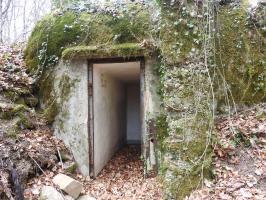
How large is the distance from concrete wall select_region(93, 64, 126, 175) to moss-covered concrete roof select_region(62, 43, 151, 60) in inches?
14.4

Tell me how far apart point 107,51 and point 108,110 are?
5.94 feet

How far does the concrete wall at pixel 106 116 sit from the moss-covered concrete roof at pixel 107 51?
0.37 metres

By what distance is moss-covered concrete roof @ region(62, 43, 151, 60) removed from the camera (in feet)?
17.5

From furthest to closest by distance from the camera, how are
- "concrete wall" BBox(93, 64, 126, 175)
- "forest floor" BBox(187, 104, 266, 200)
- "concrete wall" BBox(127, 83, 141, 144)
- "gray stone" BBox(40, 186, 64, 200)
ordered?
"concrete wall" BBox(127, 83, 141, 144) < "concrete wall" BBox(93, 64, 126, 175) < "gray stone" BBox(40, 186, 64, 200) < "forest floor" BBox(187, 104, 266, 200)

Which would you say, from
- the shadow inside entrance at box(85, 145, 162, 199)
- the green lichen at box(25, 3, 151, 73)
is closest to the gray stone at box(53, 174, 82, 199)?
the shadow inside entrance at box(85, 145, 162, 199)

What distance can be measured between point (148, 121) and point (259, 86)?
206cm

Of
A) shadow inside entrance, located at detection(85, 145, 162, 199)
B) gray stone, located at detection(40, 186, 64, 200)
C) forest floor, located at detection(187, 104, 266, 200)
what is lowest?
shadow inside entrance, located at detection(85, 145, 162, 199)

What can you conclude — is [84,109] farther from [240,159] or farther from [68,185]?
[240,159]

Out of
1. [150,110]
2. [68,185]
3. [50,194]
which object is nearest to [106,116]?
[150,110]

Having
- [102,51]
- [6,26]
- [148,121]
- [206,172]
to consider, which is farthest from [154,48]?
[6,26]

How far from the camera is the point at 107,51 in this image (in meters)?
5.43

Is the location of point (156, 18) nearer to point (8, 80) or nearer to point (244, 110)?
point (244, 110)

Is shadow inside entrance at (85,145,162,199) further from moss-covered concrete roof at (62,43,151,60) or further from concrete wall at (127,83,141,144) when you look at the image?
concrete wall at (127,83,141,144)

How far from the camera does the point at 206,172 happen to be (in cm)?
435
